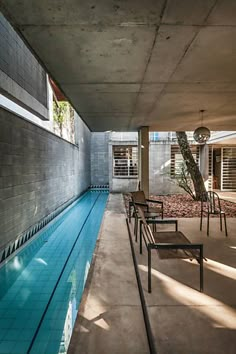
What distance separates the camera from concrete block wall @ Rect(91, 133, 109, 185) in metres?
14.8

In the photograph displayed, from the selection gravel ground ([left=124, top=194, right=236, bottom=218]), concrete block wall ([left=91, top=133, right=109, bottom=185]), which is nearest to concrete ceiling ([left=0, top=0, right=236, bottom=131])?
gravel ground ([left=124, top=194, right=236, bottom=218])

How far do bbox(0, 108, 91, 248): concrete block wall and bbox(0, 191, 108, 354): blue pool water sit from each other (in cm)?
52

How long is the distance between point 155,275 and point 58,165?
5.45 m

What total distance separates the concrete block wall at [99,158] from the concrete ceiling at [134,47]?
10.5 m

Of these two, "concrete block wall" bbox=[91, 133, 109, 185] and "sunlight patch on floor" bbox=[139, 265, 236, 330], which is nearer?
"sunlight patch on floor" bbox=[139, 265, 236, 330]

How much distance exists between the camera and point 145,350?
1.53m

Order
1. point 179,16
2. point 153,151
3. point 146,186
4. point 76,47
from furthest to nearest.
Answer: point 153,151, point 146,186, point 76,47, point 179,16

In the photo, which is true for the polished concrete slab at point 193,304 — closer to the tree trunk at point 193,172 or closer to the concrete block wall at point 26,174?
the concrete block wall at point 26,174

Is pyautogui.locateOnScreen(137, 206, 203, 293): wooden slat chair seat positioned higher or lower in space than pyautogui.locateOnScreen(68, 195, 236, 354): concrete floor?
higher

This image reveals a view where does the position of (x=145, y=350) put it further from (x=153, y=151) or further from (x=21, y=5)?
(x=153, y=151)

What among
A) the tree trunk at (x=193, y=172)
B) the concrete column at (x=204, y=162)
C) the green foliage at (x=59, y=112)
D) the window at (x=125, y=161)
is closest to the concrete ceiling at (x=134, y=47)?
the green foliage at (x=59, y=112)

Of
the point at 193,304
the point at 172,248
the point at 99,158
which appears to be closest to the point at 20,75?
the point at 172,248

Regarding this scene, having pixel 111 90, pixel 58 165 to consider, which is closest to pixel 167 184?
pixel 58 165

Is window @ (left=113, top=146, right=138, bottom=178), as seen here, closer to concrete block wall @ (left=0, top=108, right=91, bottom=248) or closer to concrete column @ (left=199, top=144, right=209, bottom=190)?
concrete column @ (left=199, top=144, right=209, bottom=190)
